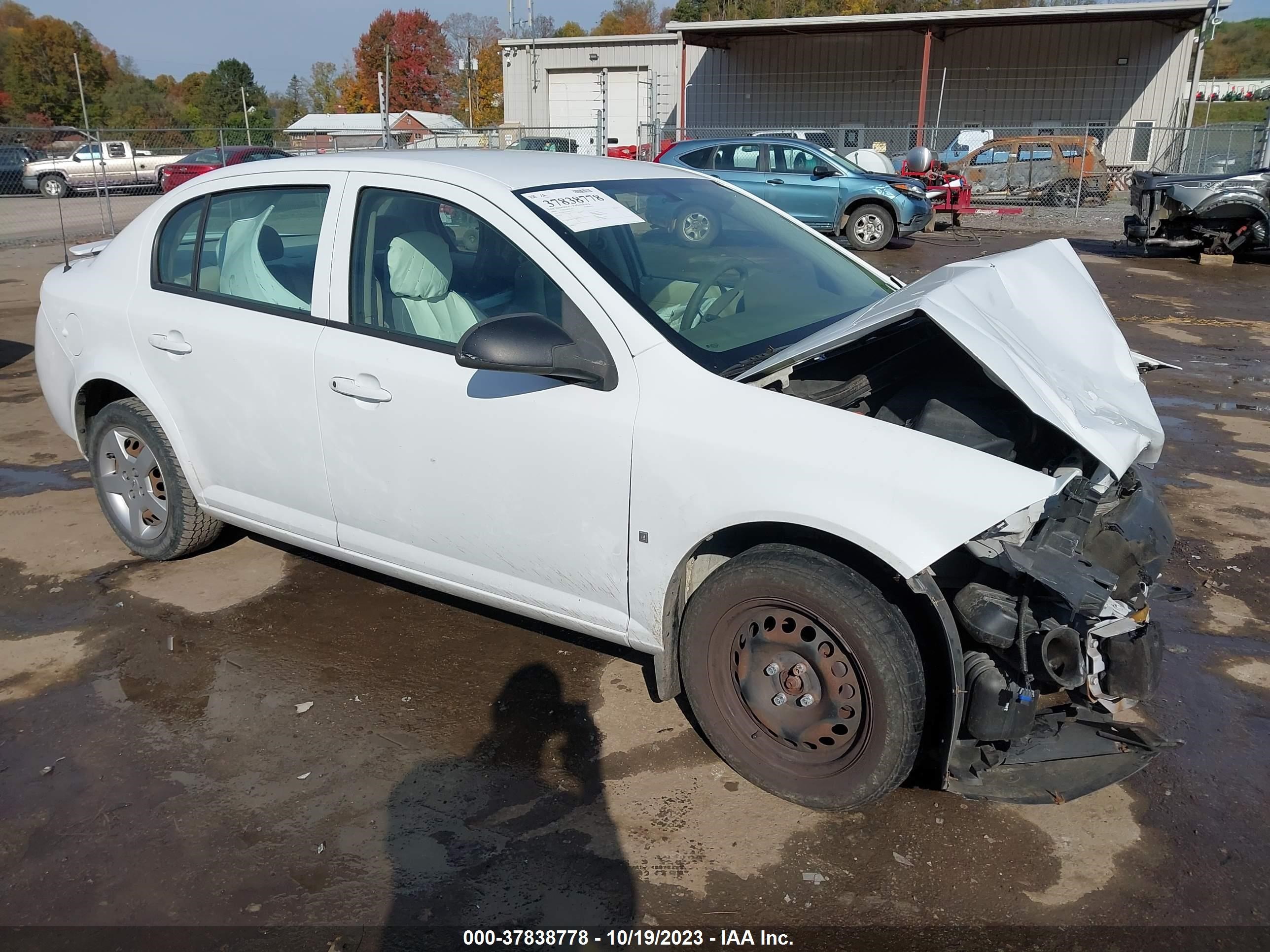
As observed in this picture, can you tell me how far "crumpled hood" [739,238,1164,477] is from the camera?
275 centimetres

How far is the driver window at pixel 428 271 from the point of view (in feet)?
11.3

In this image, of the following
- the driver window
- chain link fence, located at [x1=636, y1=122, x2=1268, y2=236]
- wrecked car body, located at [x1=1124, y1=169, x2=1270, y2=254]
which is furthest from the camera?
chain link fence, located at [x1=636, y1=122, x2=1268, y2=236]

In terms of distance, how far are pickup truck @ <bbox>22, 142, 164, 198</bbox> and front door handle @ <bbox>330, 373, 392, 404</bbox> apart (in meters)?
25.0

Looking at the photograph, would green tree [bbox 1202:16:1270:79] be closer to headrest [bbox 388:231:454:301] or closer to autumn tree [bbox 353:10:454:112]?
autumn tree [bbox 353:10:454:112]

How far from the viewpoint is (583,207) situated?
11.6 feet

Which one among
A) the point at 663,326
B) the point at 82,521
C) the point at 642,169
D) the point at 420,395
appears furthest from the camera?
the point at 82,521

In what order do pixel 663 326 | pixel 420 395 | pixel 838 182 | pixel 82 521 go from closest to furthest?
pixel 663 326, pixel 420 395, pixel 82 521, pixel 838 182

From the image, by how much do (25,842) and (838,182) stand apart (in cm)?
1546

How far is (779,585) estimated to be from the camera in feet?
9.43

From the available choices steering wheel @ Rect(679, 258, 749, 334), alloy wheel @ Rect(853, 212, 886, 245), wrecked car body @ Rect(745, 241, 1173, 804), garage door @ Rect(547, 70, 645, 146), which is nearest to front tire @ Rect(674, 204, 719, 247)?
steering wheel @ Rect(679, 258, 749, 334)

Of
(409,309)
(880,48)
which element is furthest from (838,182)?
(880,48)

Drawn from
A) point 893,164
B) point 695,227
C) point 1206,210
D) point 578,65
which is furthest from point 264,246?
point 578,65

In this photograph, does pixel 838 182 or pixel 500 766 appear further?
pixel 838 182

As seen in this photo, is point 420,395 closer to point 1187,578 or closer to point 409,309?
point 409,309
